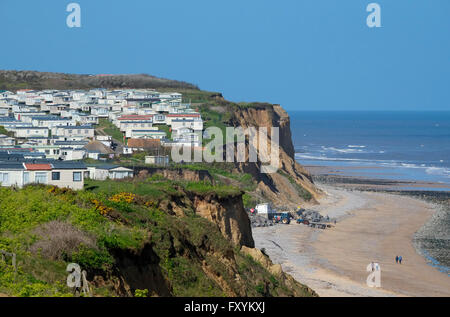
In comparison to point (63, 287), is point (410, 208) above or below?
below

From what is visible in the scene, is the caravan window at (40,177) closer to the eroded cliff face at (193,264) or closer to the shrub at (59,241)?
the eroded cliff face at (193,264)

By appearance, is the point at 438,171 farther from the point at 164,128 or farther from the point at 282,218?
the point at 282,218

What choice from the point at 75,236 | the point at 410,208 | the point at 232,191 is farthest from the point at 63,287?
the point at 410,208

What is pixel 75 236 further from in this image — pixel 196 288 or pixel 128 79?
pixel 128 79

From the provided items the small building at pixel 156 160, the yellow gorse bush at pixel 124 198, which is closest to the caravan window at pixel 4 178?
the yellow gorse bush at pixel 124 198

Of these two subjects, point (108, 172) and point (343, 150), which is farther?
point (343, 150)

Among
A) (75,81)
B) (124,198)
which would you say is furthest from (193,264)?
(75,81)
